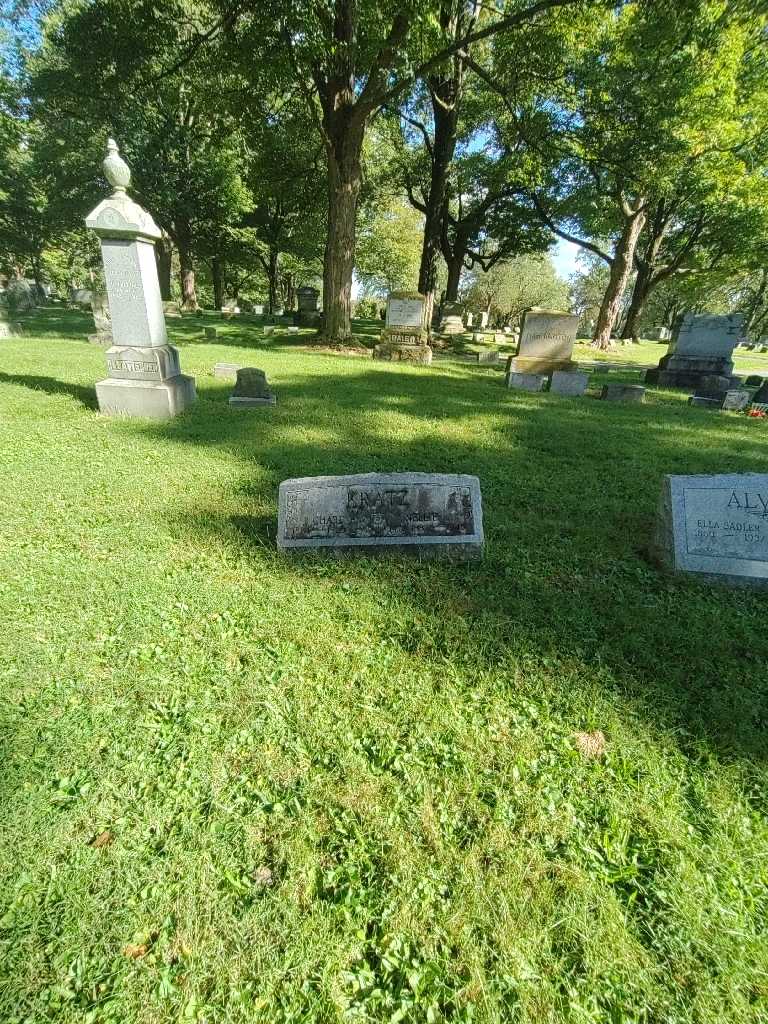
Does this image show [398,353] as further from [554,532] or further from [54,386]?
[554,532]

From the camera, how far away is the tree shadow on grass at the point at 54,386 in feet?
23.1

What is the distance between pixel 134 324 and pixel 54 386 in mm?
2592

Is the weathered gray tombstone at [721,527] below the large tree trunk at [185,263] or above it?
below

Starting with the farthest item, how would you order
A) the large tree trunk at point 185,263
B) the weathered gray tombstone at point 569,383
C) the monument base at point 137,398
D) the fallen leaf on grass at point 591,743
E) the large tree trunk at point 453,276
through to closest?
the large tree trunk at point 185,263
the large tree trunk at point 453,276
the weathered gray tombstone at point 569,383
the monument base at point 137,398
the fallen leaf on grass at point 591,743

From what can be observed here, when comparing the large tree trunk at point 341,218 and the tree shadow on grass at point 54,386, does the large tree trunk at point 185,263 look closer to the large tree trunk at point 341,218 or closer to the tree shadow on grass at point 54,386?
the large tree trunk at point 341,218

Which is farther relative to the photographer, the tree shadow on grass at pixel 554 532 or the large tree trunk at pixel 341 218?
the large tree trunk at pixel 341 218

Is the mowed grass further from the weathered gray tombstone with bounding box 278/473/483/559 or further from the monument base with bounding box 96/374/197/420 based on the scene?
the monument base with bounding box 96/374/197/420

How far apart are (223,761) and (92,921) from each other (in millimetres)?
607

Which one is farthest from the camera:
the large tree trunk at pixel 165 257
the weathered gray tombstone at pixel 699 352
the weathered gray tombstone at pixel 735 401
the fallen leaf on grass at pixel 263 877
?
the large tree trunk at pixel 165 257

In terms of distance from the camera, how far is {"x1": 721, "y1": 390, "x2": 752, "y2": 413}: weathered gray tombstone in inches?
384

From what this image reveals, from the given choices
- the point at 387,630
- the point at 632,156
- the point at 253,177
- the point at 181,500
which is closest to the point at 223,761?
the point at 387,630

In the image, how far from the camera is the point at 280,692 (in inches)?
89.7

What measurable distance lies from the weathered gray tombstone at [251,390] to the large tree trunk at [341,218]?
744 cm

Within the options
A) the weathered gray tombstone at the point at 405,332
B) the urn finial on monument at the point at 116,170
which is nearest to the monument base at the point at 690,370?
the weathered gray tombstone at the point at 405,332
